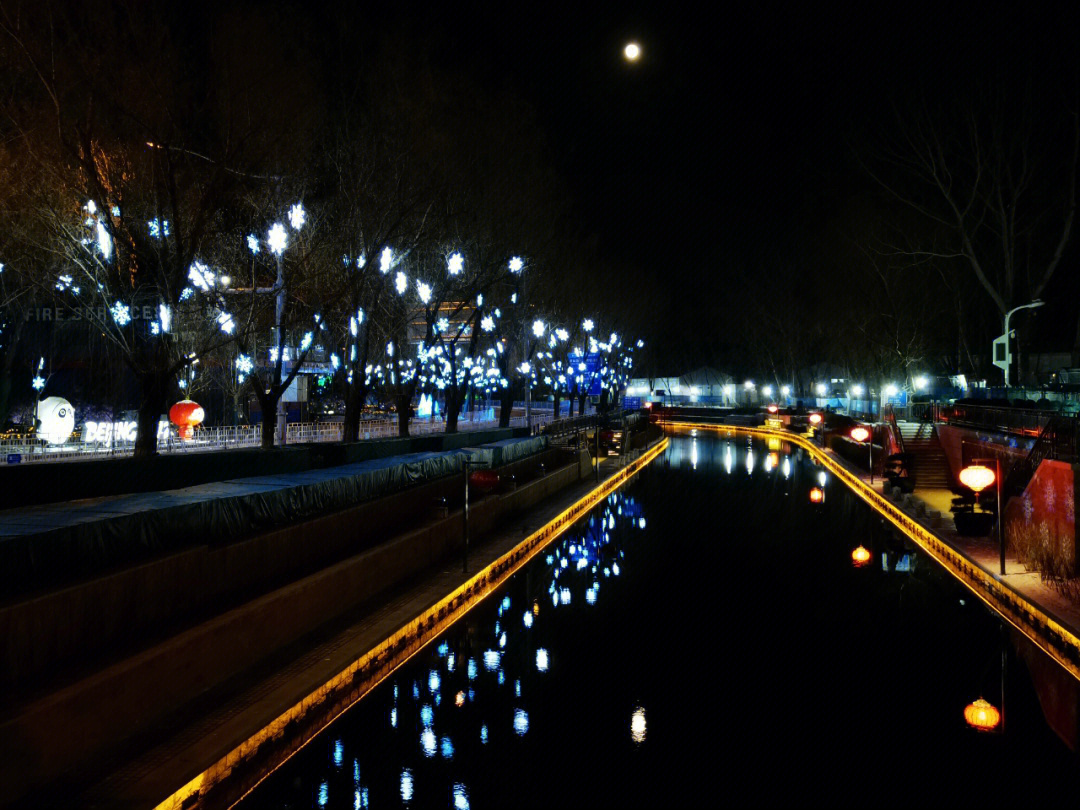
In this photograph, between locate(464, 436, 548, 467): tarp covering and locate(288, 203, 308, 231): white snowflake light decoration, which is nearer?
locate(288, 203, 308, 231): white snowflake light decoration

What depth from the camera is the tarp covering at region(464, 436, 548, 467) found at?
882 inches

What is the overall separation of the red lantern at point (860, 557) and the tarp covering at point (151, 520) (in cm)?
1033

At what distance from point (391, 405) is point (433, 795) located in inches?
2320

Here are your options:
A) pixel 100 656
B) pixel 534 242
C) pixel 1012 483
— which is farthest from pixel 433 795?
pixel 534 242

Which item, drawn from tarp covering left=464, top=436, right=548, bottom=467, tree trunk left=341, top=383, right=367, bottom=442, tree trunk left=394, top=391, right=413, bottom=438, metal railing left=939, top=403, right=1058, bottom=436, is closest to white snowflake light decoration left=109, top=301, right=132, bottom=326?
tree trunk left=341, top=383, right=367, bottom=442

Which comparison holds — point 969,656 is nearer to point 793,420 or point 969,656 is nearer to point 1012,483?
point 1012,483

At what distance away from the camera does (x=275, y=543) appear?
37.1 ft

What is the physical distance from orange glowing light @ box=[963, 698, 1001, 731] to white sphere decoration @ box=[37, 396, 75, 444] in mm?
26841

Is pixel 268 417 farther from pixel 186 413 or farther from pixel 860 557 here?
pixel 860 557

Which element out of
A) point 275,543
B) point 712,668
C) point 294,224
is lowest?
point 712,668

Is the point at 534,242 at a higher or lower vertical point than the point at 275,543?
higher

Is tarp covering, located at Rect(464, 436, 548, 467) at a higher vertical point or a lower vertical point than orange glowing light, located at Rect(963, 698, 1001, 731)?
higher

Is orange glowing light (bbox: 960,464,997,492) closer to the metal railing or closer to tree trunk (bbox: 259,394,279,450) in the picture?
the metal railing

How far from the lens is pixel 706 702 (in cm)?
985
